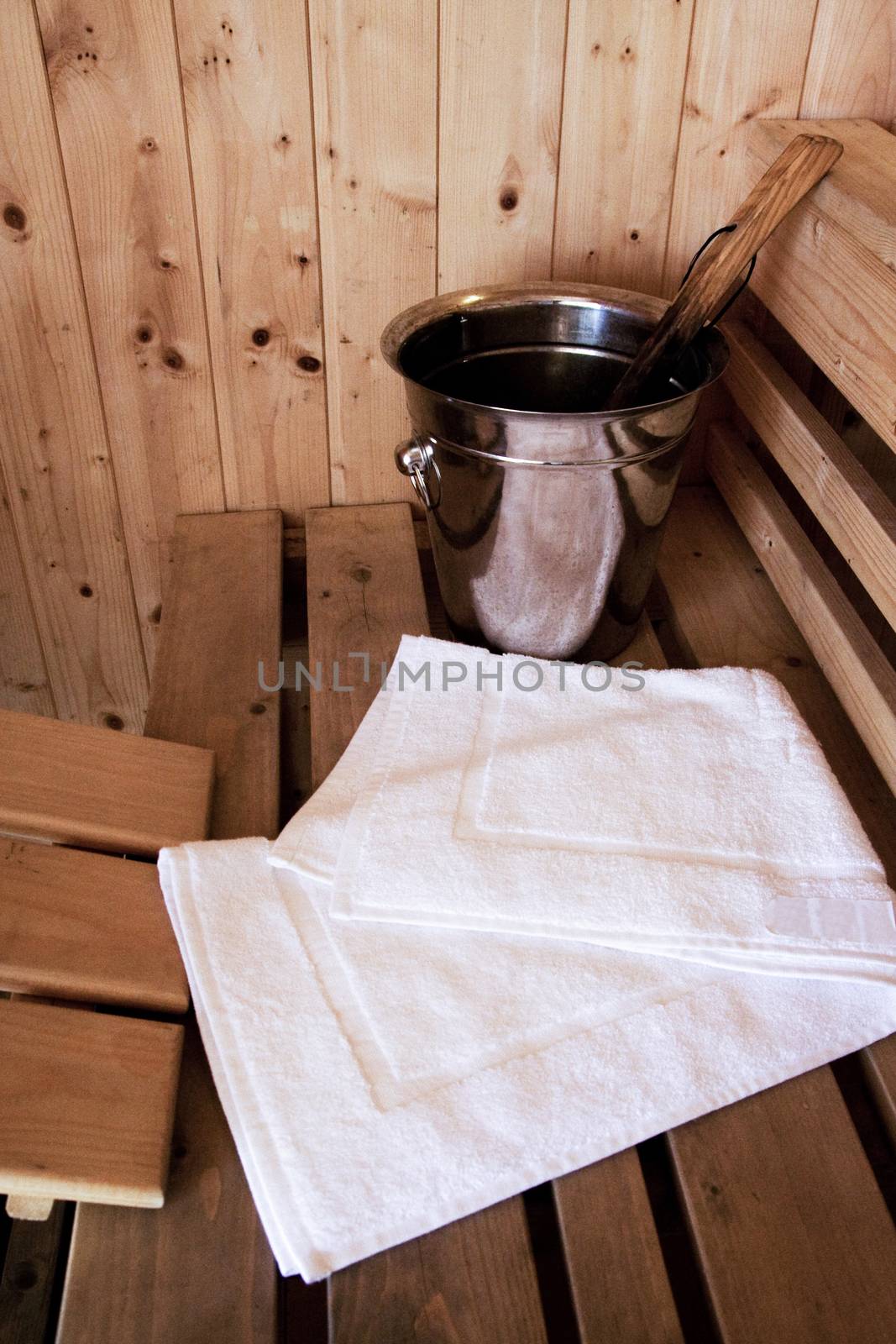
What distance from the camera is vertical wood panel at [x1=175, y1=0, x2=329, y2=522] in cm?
104

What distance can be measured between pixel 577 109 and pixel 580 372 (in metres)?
0.26

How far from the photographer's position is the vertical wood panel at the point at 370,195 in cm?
105

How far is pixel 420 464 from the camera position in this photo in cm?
100

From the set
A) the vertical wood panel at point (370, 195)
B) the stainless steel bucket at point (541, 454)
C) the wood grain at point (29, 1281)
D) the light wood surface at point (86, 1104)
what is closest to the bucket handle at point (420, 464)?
the stainless steel bucket at point (541, 454)

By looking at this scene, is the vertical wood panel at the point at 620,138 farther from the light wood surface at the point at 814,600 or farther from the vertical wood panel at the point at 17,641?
the vertical wood panel at the point at 17,641

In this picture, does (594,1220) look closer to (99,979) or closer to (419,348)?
(99,979)

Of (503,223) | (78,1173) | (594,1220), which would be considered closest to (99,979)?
(78,1173)

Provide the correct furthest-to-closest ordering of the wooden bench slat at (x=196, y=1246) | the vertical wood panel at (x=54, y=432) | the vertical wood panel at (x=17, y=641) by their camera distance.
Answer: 1. the vertical wood panel at (x=17, y=641)
2. the vertical wood panel at (x=54, y=432)
3. the wooden bench slat at (x=196, y=1246)

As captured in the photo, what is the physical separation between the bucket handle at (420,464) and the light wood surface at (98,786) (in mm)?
306

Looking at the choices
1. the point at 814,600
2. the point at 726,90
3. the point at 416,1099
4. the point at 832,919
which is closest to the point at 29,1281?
the point at 416,1099

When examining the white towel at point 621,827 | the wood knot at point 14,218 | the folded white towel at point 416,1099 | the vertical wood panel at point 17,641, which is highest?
the wood knot at point 14,218

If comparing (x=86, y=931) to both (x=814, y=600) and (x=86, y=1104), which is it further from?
(x=814, y=600)

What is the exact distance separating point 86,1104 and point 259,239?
845mm

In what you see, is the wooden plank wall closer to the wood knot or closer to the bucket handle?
the wood knot
